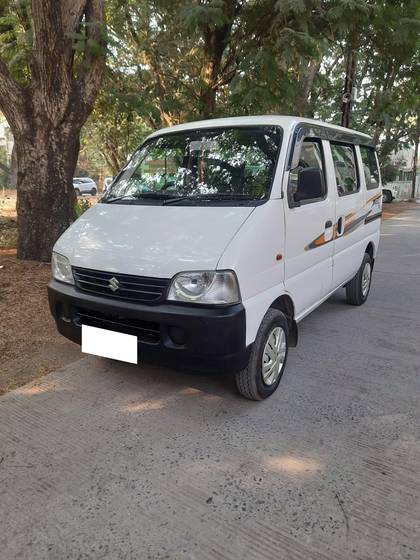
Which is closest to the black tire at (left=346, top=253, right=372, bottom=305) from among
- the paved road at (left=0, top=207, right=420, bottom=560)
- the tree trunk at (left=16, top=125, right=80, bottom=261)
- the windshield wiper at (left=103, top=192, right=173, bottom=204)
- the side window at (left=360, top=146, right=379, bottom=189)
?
the side window at (left=360, top=146, right=379, bottom=189)

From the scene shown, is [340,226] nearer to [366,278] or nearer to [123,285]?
[366,278]

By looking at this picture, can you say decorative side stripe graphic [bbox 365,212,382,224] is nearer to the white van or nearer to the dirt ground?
the white van

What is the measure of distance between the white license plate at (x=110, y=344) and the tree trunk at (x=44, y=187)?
11.7 feet

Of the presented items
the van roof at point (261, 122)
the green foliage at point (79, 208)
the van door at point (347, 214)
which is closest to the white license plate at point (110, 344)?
the van roof at point (261, 122)

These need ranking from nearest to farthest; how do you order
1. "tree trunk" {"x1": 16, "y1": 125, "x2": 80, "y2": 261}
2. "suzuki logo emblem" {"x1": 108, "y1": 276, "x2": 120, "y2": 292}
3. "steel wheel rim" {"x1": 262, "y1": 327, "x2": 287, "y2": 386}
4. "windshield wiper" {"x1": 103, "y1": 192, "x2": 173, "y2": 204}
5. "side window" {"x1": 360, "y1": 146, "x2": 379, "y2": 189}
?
"suzuki logo emblem" {"x1": 108, "y1": 276, "x2": 120, "y2": 292} → "steel wheel rim" {"x1": 262, "y1": 327, "x2": 287, "y2": 386} → "windshield wiper" {"x1": 103, "y1": 192, "x2": 173, "y2": 204} → "side window" {"x1": 360, "y1": 146, "x2": 379, "y2": 189} → "tree trunk" {"x1": 16, "y1": 125, "x2": 80, "y2": 261}

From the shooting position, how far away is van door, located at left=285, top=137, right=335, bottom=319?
11.2ft

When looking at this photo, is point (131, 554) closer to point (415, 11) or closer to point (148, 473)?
point (148, 473)

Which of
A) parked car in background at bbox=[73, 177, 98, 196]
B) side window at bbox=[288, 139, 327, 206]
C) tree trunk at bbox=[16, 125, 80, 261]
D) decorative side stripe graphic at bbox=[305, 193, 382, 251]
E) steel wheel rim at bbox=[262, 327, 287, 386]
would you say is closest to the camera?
steel wheel rim at bbox=[262, 327, 287, 386]

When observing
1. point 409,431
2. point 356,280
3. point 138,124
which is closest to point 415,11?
point 356,280

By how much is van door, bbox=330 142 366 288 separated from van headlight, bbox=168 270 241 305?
198cm

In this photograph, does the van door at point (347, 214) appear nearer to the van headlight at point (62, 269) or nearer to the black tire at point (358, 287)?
the black tire at point (358, 287)

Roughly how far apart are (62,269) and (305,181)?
1909 mm

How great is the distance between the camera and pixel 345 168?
184 inches

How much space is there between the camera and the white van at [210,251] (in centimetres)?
278
